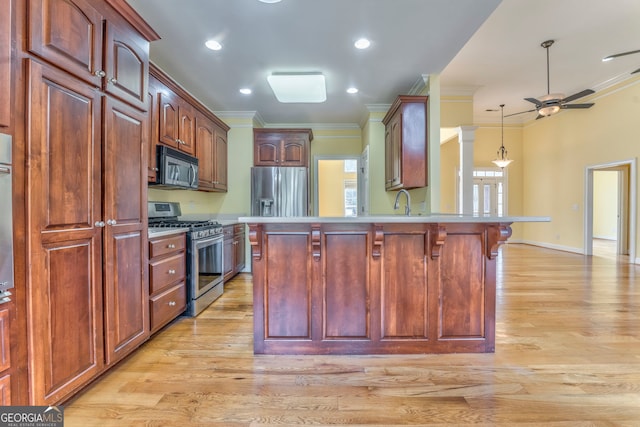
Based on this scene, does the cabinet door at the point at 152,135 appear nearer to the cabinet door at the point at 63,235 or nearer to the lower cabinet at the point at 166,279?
→ the lower cabinet at the point at 166,279

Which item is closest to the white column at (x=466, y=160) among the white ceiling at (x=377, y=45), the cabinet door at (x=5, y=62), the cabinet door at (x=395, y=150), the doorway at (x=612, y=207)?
the white ceiling at (x=377, y=45)

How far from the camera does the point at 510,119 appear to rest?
24.5ft

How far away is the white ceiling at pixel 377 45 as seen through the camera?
237cm

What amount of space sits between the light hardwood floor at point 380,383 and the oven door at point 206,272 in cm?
31

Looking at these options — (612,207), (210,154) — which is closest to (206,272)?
(210,154)

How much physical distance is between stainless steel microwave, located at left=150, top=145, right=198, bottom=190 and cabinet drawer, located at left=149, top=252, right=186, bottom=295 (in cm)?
82

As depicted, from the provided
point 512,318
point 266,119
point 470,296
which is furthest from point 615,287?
point 266,119

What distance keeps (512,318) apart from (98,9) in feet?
12.9

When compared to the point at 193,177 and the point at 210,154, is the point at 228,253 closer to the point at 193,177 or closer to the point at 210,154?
the point at 193,177

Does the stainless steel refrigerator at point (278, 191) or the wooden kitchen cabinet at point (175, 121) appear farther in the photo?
the stainless steel refrigerator at point (278, 191)

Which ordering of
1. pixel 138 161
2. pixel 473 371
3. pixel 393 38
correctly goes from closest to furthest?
pixel 473 371 < pixel 138 161 < pixel 393 38

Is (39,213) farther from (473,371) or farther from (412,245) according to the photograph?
(473,371)

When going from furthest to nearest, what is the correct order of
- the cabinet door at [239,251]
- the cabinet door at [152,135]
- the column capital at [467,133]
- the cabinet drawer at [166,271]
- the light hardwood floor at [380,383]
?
the column capital at [467,133]
the cabinet door at [239,251]
the cabinet door at [152,135]
the cabinet drawer at [166,271]
the light hardwood floor at [380,383]

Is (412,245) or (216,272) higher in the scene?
(412,245)
